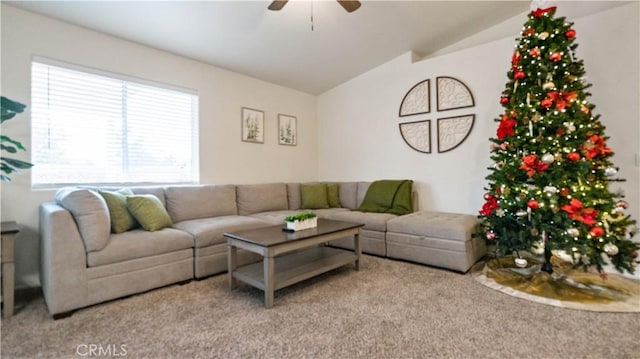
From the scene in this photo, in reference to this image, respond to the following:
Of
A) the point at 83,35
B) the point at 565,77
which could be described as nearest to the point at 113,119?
the point at 83,35

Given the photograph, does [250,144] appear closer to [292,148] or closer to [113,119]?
[292,148]

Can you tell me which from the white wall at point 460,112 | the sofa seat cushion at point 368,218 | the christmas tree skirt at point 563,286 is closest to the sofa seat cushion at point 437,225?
the sofa seat cushion at point 368,218

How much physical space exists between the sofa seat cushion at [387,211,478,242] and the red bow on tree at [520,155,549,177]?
2.63ft

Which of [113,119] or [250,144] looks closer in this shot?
[113,119]

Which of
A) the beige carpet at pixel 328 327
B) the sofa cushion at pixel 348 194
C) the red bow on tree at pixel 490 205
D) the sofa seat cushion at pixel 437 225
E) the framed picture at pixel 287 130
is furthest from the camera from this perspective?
the framed picture at pixel 287 130

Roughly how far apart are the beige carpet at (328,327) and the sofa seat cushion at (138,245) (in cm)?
35

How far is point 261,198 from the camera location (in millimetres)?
4219

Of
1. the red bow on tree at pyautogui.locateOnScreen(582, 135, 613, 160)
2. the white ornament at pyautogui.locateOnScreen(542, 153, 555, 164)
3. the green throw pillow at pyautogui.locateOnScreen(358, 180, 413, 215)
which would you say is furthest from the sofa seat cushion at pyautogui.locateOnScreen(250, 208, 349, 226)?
the red bow on tree at pyautogui.locateOnScreen(582, 135, 613, 160)

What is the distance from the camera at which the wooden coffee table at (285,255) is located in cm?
229

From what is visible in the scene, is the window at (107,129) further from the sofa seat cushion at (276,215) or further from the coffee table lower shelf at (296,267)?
the coffee table lower shelf at (296,267)

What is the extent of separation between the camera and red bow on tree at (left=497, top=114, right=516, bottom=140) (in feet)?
9.16

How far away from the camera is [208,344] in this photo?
1818 millimetres

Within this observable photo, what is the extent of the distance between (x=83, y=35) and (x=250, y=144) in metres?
2.19

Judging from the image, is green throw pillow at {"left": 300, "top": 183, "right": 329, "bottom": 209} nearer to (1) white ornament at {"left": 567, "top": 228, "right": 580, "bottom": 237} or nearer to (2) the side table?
(1) white ornament at {"left": 567, "top": 228, "right": 580, "bottom": 237}
